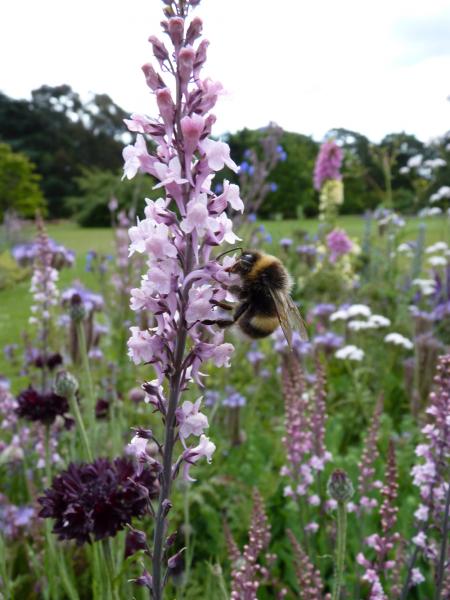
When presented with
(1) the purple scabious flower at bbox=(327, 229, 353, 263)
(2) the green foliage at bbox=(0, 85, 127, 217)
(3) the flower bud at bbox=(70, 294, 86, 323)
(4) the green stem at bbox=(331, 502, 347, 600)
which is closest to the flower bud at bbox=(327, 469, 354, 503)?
(4) the green stem at bbox=(331, 502, 347, 600)

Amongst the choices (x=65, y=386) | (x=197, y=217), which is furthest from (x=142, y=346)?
(x=65, y=386)

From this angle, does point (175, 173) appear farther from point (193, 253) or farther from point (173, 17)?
point (173, 17)

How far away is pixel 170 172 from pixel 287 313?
84cm

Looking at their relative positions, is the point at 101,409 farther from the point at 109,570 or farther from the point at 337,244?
the point at 337,244

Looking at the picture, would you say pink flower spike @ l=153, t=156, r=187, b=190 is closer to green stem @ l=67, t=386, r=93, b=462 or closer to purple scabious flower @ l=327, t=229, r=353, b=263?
green stem @ l=67, t=386, r=93, b=462

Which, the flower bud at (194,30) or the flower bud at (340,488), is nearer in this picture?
the flower bud at (194,30)

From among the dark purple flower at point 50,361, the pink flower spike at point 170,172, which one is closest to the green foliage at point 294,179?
the dark purple flower at point 50,361

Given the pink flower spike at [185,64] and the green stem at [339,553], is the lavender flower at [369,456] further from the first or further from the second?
the pink flower spike at [185,64]

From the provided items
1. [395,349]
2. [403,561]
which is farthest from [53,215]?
[403,561]

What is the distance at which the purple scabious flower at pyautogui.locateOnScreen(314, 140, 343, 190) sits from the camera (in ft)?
30.0

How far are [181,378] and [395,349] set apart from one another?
5093 millimetres

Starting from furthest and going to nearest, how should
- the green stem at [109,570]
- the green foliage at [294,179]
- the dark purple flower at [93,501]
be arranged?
the green foliage at [294,179] < the dark purple flower at [93,501] < the green stem at [109,570]

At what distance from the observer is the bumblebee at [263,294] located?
70.8 inches

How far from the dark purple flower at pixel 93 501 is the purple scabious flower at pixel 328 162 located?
26.0 ft
